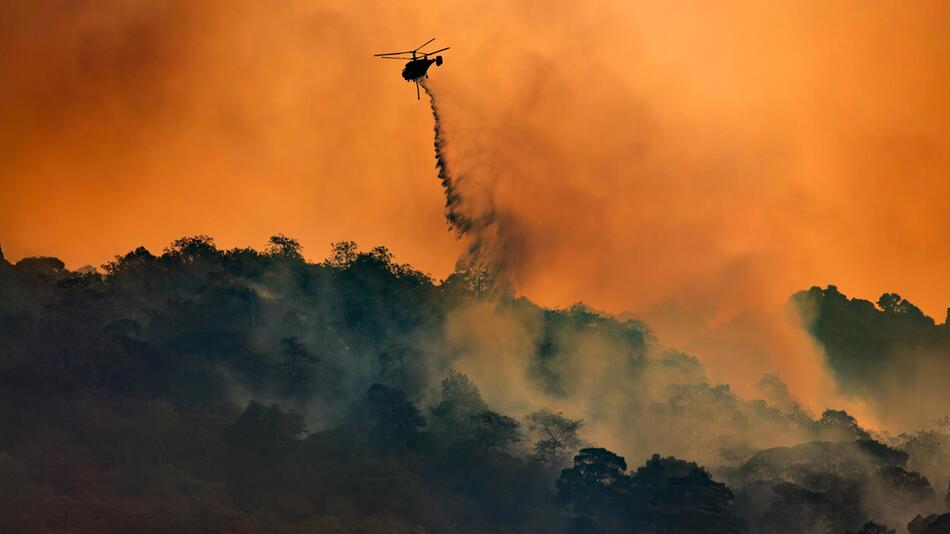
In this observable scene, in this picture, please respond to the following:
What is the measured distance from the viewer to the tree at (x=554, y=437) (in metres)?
173

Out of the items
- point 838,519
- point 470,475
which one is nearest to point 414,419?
point 470,475

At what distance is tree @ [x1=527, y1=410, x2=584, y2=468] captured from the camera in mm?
172625

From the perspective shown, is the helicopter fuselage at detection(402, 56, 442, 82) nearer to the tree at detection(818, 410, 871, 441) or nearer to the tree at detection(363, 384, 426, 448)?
the tree at detection(363, 384, 426, 448)

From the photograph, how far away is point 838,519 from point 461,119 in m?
56.6

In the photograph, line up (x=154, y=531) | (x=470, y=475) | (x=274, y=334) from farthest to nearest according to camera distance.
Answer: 1. (x=274, y=334)
2. (x=470, y=475)
3. (x=154, y=531)

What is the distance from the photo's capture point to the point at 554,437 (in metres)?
175

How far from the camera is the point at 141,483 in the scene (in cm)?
15200

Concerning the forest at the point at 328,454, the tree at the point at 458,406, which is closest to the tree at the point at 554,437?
the forest at the point at 328,454

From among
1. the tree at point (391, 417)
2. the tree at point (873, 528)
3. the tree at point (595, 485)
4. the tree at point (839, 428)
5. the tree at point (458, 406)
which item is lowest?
the tree at point (873, 528)

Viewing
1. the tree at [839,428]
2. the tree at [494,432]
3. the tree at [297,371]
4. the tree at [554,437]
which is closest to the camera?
the tree at [494,432]

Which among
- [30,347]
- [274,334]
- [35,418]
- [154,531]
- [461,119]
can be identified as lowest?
[154,531]

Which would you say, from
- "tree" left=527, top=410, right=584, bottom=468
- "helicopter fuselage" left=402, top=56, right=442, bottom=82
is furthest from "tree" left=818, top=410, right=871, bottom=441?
"helicopter fuselage" left=402, top=56, right=442, bottom=82

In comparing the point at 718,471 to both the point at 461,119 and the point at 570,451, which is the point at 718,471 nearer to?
the point at 570,451

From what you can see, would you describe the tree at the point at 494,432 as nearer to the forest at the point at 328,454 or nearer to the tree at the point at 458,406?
the forest at the point at 328,454
